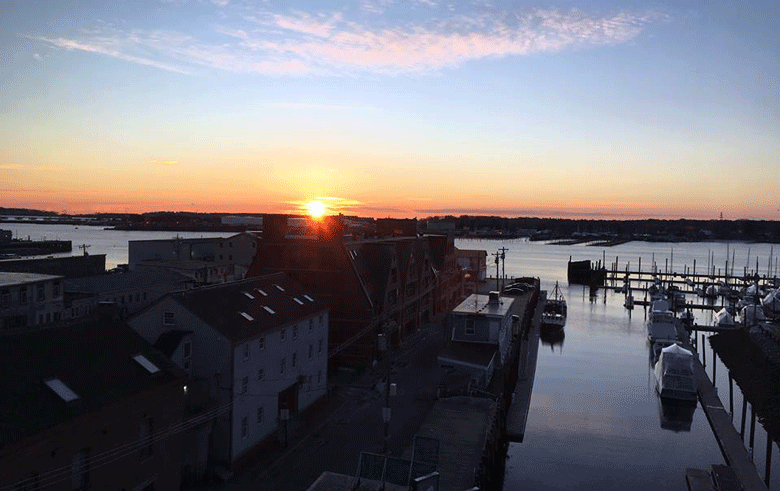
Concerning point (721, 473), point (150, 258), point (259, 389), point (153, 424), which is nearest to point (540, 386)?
point (721, 473)

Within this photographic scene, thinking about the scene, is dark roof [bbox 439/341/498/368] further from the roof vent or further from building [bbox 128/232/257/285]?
building [bbox 128/232/257/285]

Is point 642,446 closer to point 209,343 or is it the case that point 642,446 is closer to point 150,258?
point 209,343

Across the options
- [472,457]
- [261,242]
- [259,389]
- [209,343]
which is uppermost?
[261,242]

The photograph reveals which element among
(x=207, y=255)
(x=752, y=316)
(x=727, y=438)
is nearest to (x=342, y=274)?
(x=727, y=438)

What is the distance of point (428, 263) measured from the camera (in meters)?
55.0

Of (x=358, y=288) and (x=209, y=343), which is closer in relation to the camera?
(x=209, y=343)

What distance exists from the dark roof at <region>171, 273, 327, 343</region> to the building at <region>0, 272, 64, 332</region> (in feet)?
51.5

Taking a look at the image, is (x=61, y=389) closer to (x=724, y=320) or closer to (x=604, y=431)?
(x=604, y=431)

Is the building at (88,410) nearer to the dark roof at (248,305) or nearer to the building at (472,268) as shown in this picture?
the dark roof at (248,305)

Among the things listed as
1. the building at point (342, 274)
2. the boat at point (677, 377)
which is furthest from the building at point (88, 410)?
the boat at point (677, 377)

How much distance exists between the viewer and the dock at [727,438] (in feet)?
84.5

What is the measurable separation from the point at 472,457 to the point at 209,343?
1042cm

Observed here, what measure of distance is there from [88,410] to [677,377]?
3443 cm

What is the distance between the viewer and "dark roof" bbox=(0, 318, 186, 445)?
1408 centimetres
